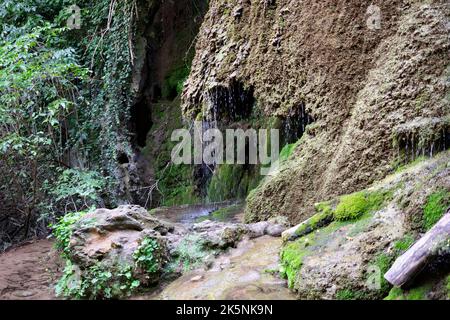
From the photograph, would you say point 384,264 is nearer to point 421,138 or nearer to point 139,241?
point 421,138

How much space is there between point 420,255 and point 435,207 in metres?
0.60

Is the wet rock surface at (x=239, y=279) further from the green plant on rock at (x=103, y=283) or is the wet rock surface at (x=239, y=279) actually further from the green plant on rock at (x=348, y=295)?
the green plant on rock at (x=348, y=295)

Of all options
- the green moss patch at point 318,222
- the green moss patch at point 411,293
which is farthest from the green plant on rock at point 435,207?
the green moss patch at point 318,222

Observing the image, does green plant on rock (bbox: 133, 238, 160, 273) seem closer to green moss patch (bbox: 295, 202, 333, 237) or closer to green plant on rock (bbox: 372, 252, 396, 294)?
green moss patch (bbox: 295, 202, 333, 237)

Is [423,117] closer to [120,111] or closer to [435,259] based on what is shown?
[435,259]

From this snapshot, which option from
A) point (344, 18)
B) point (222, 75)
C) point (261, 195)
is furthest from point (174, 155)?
point (344, 18)

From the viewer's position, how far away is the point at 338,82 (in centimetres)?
513

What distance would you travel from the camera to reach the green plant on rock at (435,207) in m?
3.22

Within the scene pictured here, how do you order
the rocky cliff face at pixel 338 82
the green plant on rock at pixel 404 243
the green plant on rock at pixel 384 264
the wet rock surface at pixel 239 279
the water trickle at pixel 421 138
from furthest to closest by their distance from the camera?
the rocky cliff face at pixel 338 82 < the water trickle at pixel 421 138 < the wet rock surface at pixel 239 279 < the green plant on rock at pixel 404 243 < the green plant on rock at pixel 384 264

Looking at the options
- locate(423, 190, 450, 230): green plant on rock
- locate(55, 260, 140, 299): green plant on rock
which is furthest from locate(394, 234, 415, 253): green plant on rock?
locate(55, 260, 140, 299): green plant on rock

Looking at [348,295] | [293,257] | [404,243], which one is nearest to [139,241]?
[293,257]

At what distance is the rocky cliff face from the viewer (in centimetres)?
419

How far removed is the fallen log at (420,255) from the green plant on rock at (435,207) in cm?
27

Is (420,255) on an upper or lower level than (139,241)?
upper
